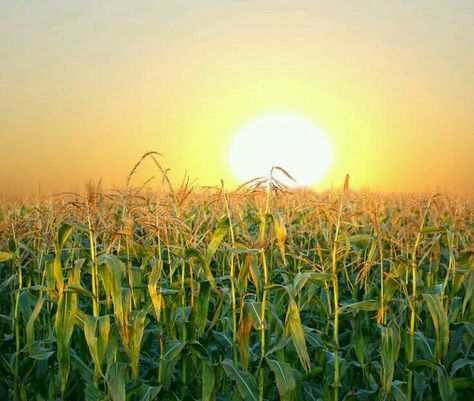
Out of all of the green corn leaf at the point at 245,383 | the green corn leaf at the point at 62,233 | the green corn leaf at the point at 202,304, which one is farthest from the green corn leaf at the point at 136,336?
the green corn leaf at the point at 62,233

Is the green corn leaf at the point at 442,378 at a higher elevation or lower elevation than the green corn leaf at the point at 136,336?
lower

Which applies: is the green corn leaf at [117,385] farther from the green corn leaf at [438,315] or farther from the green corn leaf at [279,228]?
the green corn leaf at [438,315]

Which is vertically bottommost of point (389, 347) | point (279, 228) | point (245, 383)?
point (245, 383)

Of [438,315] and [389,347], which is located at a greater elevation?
[438,315]

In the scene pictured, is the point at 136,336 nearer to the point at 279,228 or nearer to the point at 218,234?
the point at 218,234

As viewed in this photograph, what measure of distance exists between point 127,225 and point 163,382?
4.53ft

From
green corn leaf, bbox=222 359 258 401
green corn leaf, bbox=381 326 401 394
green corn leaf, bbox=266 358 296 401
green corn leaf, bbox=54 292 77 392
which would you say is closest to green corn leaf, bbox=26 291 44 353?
green corn leaf, bbox=54 292 77 392

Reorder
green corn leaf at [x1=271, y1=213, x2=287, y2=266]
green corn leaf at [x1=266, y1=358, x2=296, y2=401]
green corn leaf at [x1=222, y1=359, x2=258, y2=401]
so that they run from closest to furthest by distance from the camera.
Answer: green corn leaf at [x1=271, y1=213, x2=287, y2=266] < green corn leaf at [x1=266, y1=358, x2=296, y2=401] < green corn leaf at [x1=222, y1=359, x2=258, y2=401]

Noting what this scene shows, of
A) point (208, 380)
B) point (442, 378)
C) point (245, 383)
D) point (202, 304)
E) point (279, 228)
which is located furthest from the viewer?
point (442, 378)

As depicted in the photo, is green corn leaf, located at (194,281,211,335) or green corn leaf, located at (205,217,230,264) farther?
green corn leaf, located at (194,281,211,335)

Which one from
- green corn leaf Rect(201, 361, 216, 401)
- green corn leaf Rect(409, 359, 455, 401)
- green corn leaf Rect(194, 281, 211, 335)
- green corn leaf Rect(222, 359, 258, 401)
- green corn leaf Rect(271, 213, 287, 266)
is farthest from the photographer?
green corn leaf Rect(409, 359, 455, 401)

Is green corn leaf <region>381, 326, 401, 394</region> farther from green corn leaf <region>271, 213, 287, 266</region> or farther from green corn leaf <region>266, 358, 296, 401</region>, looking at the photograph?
green corn leaf <region>271, 213, 287, 266</region>

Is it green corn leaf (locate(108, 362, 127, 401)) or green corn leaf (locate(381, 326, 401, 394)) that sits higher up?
green corn leaf (locate(381, 326, 401, 394))

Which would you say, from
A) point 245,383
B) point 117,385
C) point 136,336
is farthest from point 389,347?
point 117,385
